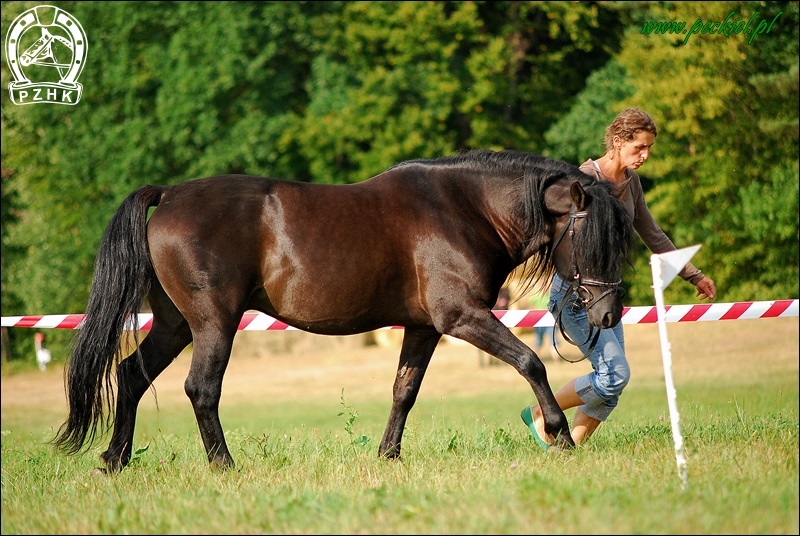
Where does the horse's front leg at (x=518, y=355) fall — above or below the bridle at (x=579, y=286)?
below

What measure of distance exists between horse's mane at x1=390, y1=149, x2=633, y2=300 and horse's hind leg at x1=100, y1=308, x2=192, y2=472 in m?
1.96

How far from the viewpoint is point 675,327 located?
24.8 m

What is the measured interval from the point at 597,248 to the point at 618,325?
2.70 feet

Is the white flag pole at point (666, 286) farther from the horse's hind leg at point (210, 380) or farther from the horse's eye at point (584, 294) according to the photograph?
the horse's hind leg at point (210, 380)

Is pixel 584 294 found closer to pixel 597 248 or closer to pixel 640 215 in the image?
pixel 597 248

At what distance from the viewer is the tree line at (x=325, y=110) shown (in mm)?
25969

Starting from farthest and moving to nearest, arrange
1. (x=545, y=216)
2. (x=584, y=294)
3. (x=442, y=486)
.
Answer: (x=545, y=216) → (x=584, y=294) → (x=442, y=486)

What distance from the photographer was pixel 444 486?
4.97m

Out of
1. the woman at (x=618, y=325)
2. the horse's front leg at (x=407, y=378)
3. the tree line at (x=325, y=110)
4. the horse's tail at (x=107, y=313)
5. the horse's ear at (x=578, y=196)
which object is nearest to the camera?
the horse's ear at (x=578, y=196)

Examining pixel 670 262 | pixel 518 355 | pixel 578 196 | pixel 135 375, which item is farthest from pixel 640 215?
pixel 135 375

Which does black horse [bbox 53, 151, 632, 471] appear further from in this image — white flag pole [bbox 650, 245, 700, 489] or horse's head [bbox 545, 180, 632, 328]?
white flag pole [bbox 650, 245, 700, 489]

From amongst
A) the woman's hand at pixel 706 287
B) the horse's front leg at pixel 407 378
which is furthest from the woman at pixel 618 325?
the horse's front leg at pixel 407 378

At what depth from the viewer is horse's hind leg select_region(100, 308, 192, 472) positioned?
629cm

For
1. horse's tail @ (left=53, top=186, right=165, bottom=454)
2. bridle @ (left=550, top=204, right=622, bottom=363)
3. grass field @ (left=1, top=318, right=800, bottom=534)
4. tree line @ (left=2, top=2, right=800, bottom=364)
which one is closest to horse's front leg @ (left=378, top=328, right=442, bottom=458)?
grass field @ (left=1, top=318, right=800, bottom=534)
